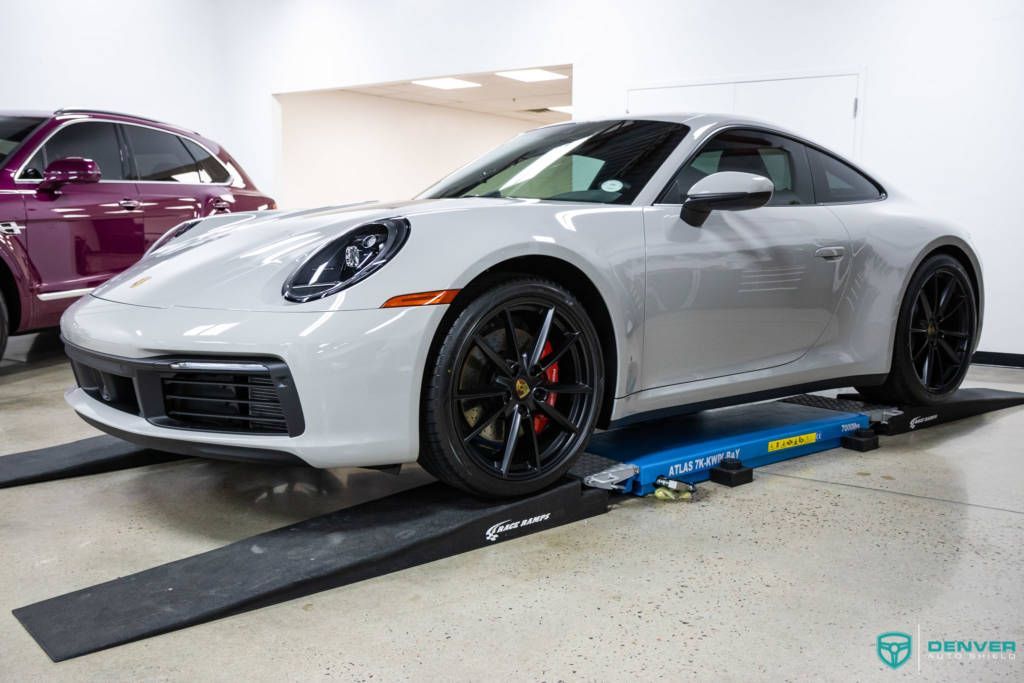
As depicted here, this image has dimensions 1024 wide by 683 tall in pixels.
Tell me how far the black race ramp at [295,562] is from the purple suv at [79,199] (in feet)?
11.0

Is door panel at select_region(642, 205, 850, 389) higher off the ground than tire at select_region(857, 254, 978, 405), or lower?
higher

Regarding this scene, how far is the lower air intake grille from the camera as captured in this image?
2.20m

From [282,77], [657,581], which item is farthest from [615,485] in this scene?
[282,77]

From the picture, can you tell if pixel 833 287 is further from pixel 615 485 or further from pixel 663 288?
pixel 615 485

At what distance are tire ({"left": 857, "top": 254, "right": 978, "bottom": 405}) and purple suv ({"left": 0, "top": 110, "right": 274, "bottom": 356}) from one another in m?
4.31

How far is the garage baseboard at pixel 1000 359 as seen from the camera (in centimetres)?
629

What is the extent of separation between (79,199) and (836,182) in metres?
4.17

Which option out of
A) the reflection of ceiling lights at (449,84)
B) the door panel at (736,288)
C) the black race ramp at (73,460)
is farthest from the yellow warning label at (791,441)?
the reflection of ceiling lights at (449,84)

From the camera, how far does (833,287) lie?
3299 mm

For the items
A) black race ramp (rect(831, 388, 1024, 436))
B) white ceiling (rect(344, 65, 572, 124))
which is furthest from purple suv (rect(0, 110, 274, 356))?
white ceiling (rect(344, 65, 572, 124))

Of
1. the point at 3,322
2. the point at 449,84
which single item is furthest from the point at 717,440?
the point at 449,84

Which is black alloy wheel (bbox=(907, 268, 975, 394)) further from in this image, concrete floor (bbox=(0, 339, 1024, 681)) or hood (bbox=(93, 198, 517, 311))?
hood (bbox=(93, 198, 517, 311))

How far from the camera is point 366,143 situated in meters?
13.4

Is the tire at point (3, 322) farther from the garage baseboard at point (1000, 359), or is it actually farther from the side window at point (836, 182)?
the garage baseboard at point (1000, 359)
